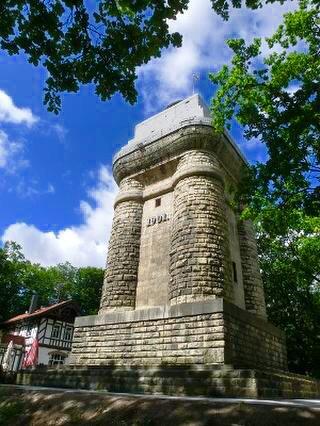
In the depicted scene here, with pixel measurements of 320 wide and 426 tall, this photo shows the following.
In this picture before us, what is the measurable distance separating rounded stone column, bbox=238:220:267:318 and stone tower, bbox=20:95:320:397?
0.16 feet

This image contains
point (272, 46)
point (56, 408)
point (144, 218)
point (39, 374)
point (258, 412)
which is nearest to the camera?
point (258, 412)

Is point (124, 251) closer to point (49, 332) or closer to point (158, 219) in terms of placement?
point (158, 219)

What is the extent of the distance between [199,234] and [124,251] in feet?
11.7

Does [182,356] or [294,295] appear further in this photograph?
[294,295]

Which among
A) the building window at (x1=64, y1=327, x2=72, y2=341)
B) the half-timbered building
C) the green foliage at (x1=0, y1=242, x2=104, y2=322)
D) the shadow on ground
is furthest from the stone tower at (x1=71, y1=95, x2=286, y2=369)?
the green foliage at (x1=0, y1=242, x2=104, y2=322)

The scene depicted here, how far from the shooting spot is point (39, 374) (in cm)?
1016

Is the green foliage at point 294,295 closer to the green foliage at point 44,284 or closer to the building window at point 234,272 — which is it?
the building window at point 234,272

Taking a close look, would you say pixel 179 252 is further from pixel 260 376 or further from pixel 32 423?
pixel 32 423

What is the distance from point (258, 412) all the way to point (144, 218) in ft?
36.8

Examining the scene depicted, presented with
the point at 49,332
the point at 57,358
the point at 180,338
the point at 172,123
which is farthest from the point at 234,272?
the point at 57,358

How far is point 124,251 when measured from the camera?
1334 centimetres

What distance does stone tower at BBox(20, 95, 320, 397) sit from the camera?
8.13m

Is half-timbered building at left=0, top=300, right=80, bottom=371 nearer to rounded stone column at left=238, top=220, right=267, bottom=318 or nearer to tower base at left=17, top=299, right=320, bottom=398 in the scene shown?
tower base at left=17, top=299, right=320, bottom=398

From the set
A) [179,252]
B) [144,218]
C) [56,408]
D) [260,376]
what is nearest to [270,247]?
[144,218]
